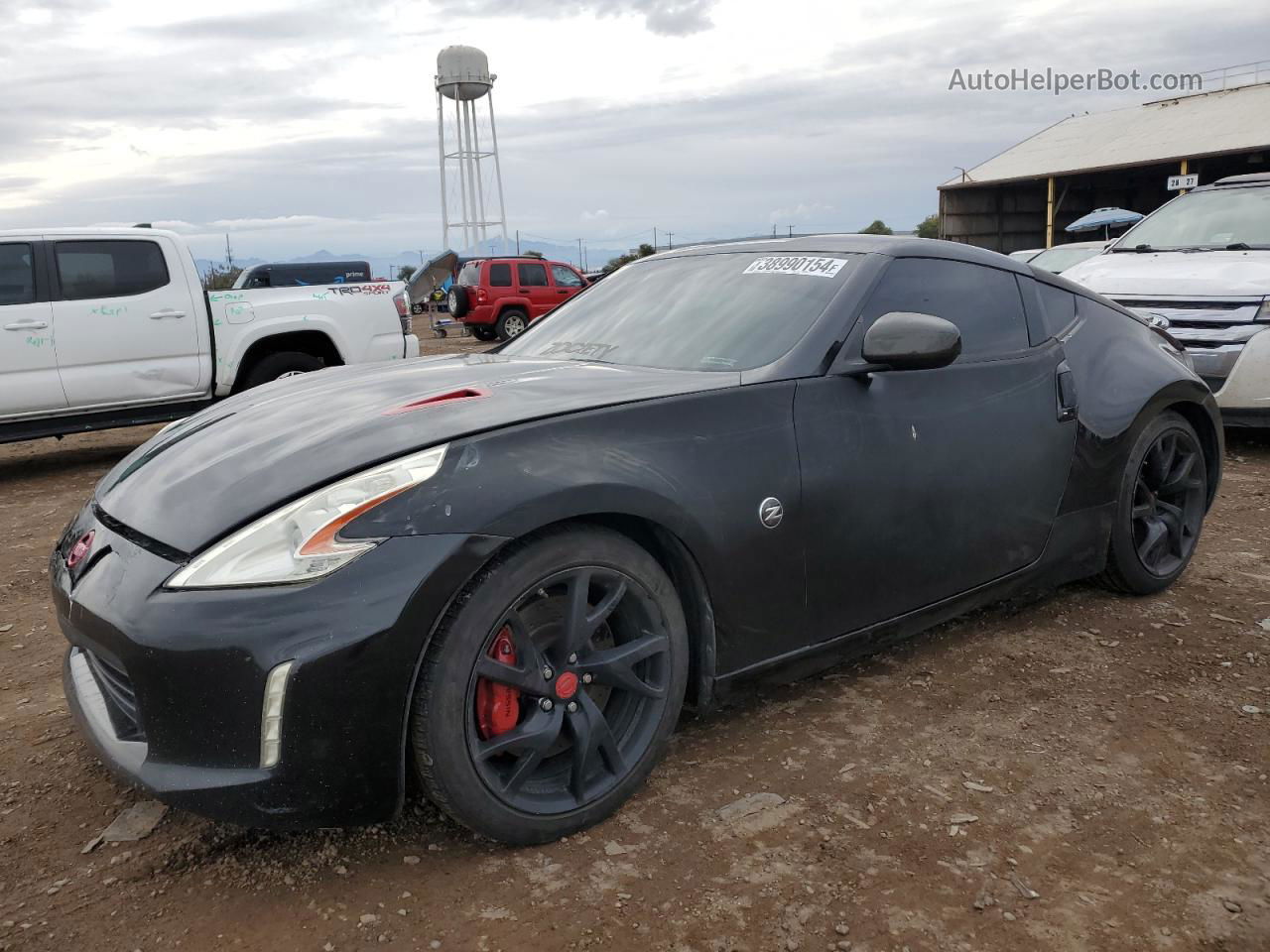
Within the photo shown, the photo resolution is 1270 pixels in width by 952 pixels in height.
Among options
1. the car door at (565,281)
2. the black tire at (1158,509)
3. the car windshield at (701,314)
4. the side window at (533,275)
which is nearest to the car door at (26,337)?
the car windshield at (701,314)

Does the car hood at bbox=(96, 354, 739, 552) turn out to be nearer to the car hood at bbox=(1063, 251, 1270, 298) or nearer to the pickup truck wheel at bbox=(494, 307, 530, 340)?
the car hood at bbox=(1063, 251, 1270, 298)

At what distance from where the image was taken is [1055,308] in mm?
3604

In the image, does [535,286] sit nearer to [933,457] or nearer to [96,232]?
[96,232]

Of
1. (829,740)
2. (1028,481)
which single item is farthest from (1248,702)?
(829,740)

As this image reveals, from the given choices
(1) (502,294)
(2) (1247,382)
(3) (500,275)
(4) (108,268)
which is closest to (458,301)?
(1) (502,294)

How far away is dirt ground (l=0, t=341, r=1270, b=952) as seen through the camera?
6.84ft

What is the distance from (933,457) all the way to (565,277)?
763 inches

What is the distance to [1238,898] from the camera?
2156 mm

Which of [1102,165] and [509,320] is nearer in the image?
[509,320]

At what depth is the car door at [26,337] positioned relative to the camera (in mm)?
7168

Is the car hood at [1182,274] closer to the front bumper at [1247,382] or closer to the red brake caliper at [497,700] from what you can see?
the front bumper at [1247,382]

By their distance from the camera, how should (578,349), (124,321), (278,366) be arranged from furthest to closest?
1. (278,366)
2. (124,321)
3. (578,349)

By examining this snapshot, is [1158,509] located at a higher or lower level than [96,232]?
lower

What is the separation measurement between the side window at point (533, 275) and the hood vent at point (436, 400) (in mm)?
18505
